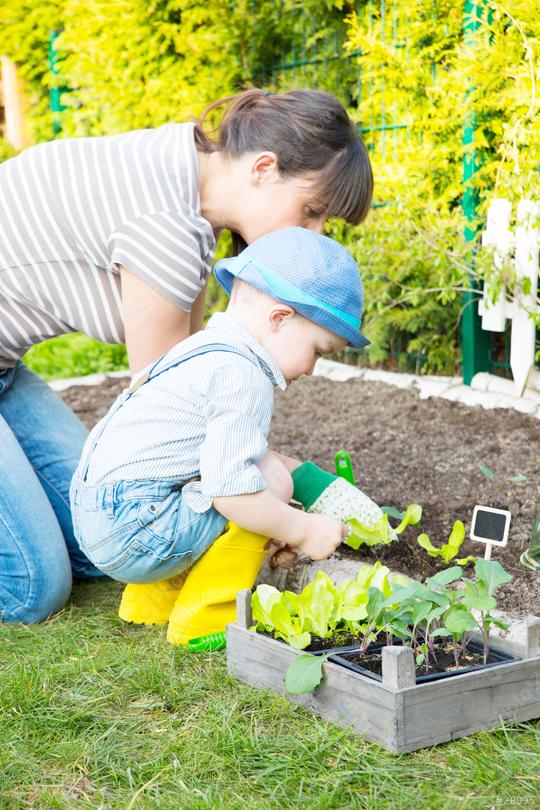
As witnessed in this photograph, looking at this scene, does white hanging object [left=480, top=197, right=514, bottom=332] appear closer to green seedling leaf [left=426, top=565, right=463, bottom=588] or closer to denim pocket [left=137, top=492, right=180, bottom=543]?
denim pocket [left=137, top=492, right=180, bottom=543]

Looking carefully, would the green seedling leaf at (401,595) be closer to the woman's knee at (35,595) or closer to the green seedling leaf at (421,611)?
the green seedling leaf at (421,611)

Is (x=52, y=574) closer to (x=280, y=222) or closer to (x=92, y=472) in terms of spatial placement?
(x=92, y=472)

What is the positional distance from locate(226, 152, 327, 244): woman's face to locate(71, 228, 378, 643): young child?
24 cm

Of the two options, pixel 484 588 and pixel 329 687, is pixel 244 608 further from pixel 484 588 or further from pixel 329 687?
pixel 484 588

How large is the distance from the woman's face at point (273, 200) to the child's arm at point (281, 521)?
74cm

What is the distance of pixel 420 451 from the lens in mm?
3387

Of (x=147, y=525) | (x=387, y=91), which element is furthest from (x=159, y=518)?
(x=387, y=91)

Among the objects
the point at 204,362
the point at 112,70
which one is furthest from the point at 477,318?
the point at 112,70

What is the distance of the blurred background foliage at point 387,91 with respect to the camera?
408 cm

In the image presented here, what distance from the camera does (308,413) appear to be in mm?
4148

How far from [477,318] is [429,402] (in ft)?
2.04

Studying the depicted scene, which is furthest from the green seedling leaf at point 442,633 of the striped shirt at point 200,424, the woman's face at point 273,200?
the woman's face at point 273,200

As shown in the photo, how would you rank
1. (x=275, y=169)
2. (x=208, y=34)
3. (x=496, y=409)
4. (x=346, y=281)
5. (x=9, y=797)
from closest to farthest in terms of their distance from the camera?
(x=9, y=797) → (x=346, y=281) → (x=275, y=169) → (x=496, y=409) → (x=208, y=34)

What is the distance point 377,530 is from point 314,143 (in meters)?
0.94
